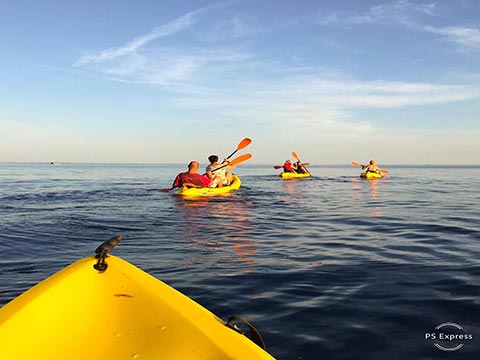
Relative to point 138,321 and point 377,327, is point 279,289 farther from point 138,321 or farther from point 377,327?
point 138,321

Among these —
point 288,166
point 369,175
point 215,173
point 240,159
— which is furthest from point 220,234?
point 369,175

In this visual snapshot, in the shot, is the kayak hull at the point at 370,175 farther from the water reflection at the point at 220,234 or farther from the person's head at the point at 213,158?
the water reflection at the point at 220,234

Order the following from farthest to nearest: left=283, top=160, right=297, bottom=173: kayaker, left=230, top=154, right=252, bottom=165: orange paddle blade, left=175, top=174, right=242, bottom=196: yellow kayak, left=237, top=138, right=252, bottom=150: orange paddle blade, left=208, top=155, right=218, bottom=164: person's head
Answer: left=283, top=160, right=297, bottom=173: kayaker
left=237, top=138, right=252, bottom=150: orange paddle blade
left=230, top=154, right=252, bottom=165: orange paddle blade
left=208, top=155, right=218, bottom=164: person's head
left=175, top=174, right=242, bottom=196: yellow kayak

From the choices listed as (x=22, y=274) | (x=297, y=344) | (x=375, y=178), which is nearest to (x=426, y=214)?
(x=297, y=344)

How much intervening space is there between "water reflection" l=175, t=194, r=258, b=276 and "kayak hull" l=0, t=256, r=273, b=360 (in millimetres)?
2430

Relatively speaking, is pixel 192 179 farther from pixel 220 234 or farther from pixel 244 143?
pixel 220 234

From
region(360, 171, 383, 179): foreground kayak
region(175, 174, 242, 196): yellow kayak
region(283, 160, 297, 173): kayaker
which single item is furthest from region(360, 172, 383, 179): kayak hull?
region(175, 174, 242, 196): yellow kayak

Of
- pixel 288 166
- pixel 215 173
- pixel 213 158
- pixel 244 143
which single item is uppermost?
pixel 244 143

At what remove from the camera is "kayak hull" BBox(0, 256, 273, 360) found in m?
2.23

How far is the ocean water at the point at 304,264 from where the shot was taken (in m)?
3.36

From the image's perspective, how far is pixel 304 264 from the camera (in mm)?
5543

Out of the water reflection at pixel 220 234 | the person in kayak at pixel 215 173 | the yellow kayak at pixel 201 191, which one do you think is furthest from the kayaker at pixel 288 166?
the water reflection at pixel 220 234

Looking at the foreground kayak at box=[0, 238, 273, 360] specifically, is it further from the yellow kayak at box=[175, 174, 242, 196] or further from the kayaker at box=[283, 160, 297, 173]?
the kayaker at box=[283, 160, 297, 173]

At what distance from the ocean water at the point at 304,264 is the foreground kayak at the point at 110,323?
1008 mm
